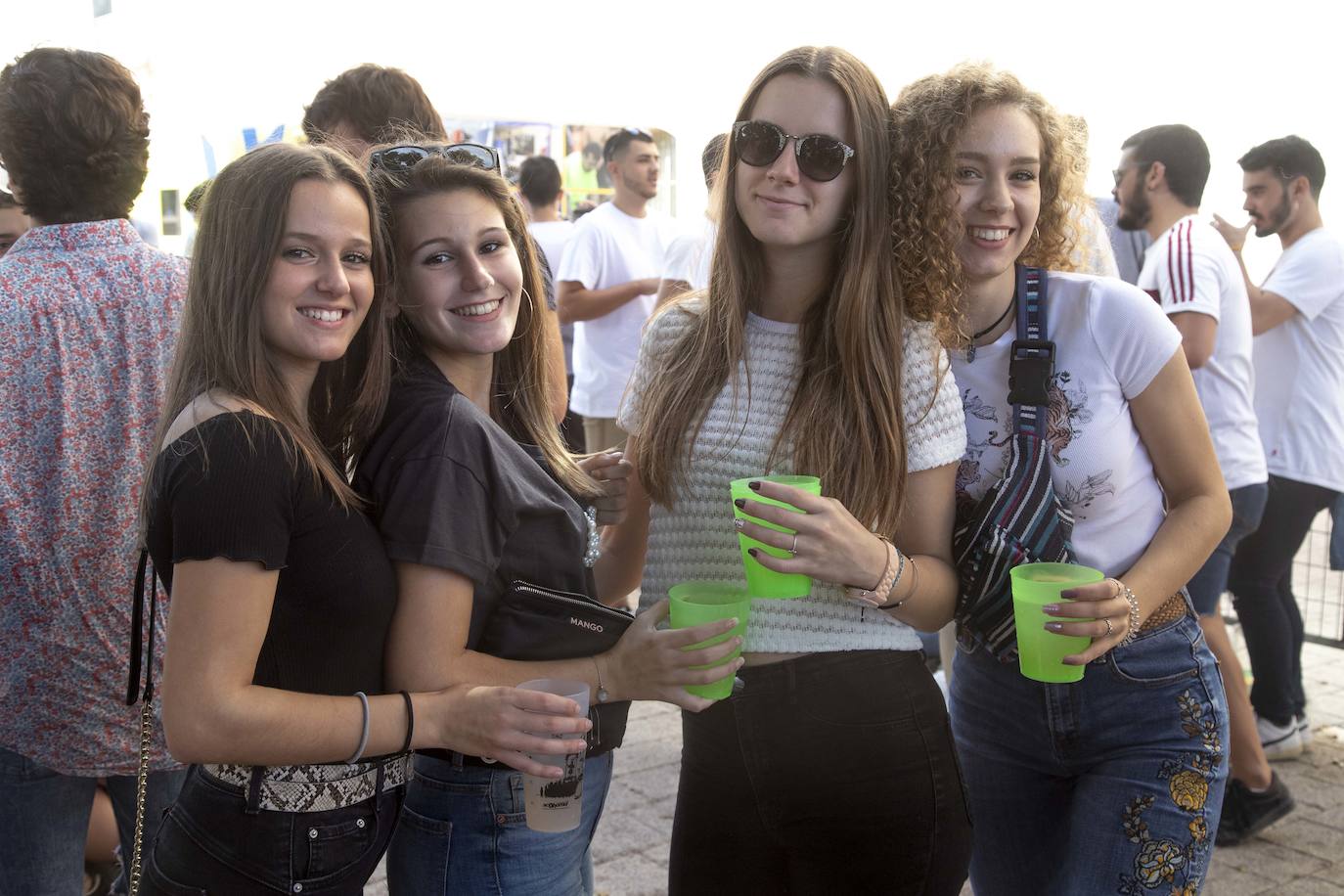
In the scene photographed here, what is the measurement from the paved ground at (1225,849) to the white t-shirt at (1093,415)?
2.04 metres

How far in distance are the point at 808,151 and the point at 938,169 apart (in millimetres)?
257

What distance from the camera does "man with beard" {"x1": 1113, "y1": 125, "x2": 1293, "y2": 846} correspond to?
4102mm

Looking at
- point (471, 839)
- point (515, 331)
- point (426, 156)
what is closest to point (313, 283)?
point (426, 156)

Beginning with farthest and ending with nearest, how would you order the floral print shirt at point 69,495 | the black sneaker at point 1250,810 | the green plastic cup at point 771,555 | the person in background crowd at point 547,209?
1. the person in background crowd at point 547,209
2. the black sneaker at point 1250,810
3. the floral print shirt at point 69,495
4. the green plastic cup at point 771,555

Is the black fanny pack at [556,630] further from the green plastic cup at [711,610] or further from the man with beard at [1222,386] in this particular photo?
the man with beard at [1222,386]

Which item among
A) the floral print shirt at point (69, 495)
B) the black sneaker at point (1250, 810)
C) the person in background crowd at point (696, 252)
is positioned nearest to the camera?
the floral print shirt at point (69, 495)

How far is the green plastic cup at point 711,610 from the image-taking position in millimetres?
1825

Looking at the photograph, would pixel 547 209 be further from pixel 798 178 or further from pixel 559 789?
pixel 559 789

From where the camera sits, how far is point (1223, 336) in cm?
432

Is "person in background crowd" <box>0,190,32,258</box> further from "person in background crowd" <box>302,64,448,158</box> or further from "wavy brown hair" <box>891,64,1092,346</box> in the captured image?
"wavy brown hair" <box>891,64,1092,346</box>

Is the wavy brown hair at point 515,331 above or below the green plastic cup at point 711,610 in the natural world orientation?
above

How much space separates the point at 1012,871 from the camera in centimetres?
240

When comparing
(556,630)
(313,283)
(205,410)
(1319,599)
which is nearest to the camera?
(205,410)

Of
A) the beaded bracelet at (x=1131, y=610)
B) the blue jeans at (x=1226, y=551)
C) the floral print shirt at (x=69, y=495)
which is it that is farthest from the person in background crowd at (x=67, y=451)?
the blue jeans at (x=1226, y=551)
